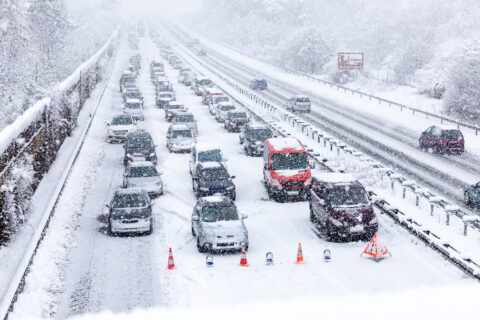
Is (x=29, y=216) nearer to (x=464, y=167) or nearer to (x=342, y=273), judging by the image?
(x=342, y=273)

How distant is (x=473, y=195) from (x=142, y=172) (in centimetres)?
1244

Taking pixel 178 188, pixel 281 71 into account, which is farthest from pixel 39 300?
pixel 281 71

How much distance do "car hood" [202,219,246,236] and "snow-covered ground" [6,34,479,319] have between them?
698 mm

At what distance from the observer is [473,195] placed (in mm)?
22250

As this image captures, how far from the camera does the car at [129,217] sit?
2002 cm

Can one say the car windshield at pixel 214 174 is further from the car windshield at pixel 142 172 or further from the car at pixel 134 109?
the car at pixel 134 109

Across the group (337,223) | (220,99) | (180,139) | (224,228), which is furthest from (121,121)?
(337,223)

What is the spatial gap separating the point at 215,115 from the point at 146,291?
2985 cm

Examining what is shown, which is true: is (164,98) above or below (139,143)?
below

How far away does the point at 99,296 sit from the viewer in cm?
1557

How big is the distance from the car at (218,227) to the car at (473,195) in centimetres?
854

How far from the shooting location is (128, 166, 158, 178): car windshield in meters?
25.1

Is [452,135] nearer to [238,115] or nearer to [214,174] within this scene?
[238,115]

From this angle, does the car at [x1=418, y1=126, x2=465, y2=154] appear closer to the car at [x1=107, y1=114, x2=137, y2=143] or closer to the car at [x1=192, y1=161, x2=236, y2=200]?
the car at [x1=192, y1=161, x2=236, y2=200]
